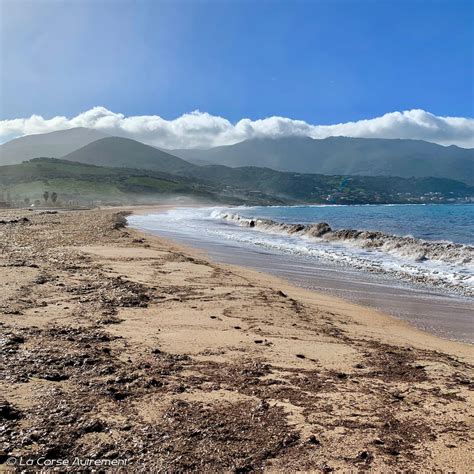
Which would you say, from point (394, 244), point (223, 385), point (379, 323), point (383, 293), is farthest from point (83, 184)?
point (223, 385)

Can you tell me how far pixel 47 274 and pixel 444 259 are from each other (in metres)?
15.1

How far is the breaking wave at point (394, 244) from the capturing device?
1702 cm

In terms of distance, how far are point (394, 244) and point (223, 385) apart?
60.1ft

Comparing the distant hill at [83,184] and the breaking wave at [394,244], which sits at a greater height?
the distant hill at [83,184]

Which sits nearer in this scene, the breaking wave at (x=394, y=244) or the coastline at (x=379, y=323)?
the coastline at (x=379, y=323)

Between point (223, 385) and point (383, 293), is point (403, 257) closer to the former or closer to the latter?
point (383, 293)

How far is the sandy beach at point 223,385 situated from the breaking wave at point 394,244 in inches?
423

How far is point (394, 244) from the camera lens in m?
20.6

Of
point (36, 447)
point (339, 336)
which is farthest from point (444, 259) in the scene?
point (36, 447)

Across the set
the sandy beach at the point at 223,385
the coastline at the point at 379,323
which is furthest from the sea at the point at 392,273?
the sandy beach at the point at 223,385

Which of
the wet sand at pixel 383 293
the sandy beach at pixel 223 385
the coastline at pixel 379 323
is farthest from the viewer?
the wet sand at pixel 383 293

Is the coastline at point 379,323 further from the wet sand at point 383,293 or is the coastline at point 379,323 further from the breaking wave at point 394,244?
the breaking wave at point 394,244

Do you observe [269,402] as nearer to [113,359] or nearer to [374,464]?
[374,464]

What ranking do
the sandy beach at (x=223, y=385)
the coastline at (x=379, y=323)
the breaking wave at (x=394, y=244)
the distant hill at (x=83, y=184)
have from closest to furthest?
the sandy beach at (x=223, y=385)
the coastline at (x=379, y=323)
the breaking wave at (x=394, y=244)
the distant hill at (x=83, y=184)
